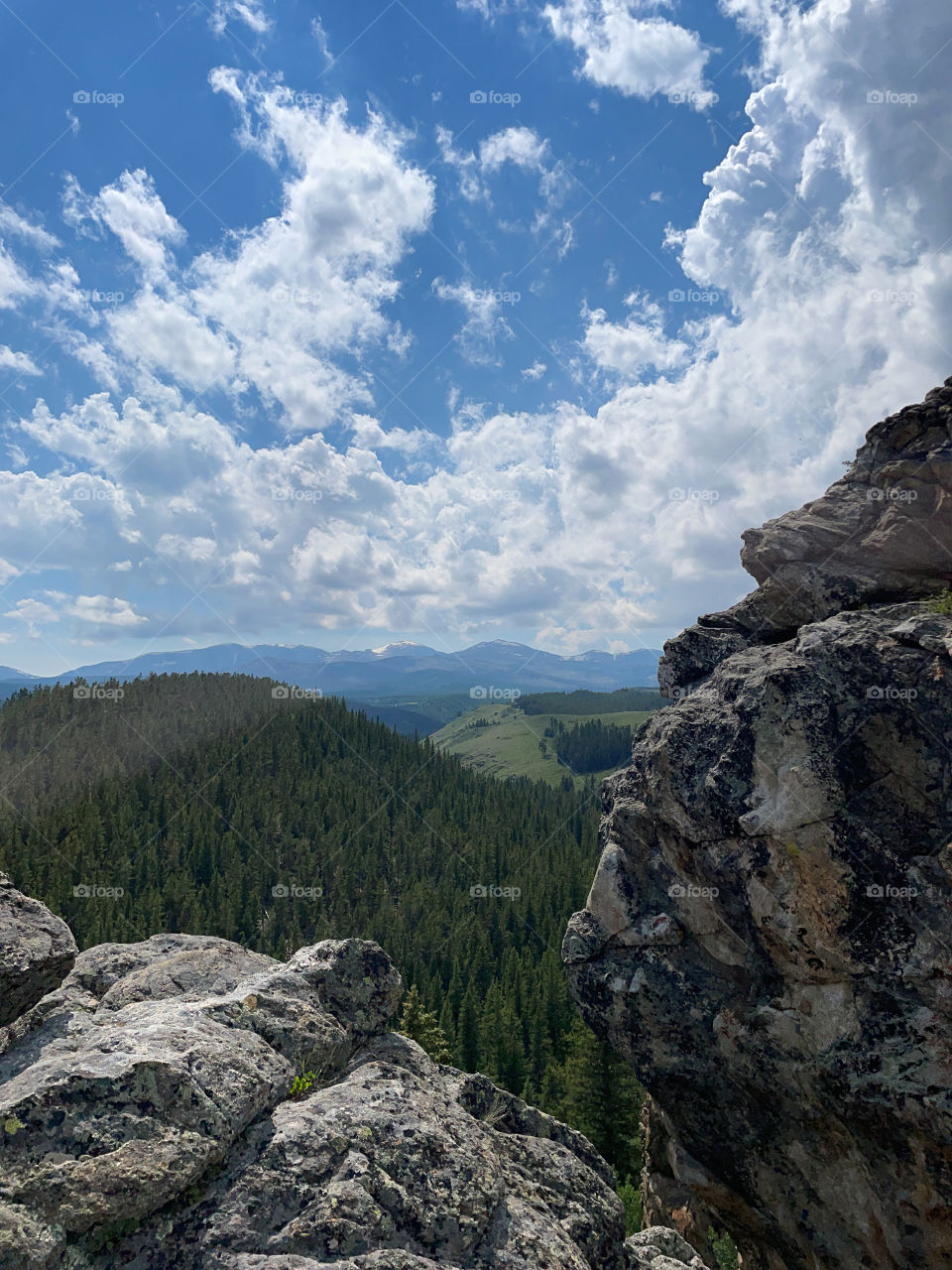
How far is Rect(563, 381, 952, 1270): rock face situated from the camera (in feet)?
54.7

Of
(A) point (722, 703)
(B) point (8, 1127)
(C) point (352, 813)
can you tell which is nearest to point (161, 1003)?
(B) point (8, 1127)

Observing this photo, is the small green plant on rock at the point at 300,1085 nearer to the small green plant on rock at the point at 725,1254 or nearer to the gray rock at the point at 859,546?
the small green plant on rock at the point at 725,1254

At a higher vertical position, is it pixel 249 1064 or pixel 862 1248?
pixel 249 1064

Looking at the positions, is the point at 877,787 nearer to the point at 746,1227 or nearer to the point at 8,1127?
the point at 746,1227

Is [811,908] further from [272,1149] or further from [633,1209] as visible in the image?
[633,1209]

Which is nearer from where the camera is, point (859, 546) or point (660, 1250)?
point (660, 1250)

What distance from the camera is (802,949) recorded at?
1795 cm

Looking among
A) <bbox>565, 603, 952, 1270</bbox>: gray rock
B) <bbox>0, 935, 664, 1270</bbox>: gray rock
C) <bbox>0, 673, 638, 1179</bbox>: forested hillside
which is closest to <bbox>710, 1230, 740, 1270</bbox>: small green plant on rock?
<bbox>565, 603, 952, 1270</bbox>: gray rock

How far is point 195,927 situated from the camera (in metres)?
109

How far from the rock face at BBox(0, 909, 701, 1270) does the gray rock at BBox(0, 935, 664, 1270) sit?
23mm

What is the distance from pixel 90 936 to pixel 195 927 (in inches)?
685

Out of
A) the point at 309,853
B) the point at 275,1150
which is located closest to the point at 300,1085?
the point at 275,1150

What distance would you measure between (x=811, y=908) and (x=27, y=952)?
18176 mm

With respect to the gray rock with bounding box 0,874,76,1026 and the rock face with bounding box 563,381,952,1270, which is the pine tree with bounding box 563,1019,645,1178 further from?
the gray rock with bounding box 0,874,76,1026
